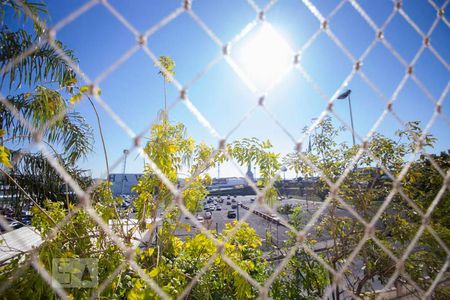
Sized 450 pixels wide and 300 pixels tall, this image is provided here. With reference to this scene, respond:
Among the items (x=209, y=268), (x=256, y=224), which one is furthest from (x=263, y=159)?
(x=256, y=224)

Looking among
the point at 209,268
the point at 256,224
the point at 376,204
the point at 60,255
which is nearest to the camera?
the point at 60,255

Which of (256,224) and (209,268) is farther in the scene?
(256,224)

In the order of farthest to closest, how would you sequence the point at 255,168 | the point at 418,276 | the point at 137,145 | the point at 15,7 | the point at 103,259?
the point at 418,276, the point at 15,7, the point at 255,168, the point at 103,259, the point at 137,145

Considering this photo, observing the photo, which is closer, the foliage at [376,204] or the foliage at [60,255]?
the foliage at [60,255]

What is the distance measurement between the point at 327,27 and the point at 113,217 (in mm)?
1420

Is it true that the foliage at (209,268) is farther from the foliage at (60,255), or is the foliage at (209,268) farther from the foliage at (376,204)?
the foliage at (376,204)

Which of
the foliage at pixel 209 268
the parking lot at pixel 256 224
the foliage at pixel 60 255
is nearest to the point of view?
the foliage at pixel 60 255

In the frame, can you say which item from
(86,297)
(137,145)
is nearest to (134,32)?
(137,145)

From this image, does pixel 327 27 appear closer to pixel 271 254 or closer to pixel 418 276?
pixel 271 254

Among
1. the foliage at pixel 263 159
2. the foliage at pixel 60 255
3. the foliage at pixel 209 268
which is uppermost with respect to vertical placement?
the foliage at pixel 263 159

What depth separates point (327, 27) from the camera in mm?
846

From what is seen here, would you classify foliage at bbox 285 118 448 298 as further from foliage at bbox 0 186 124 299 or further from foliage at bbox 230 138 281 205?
foliage at bbox 0 186 124 299

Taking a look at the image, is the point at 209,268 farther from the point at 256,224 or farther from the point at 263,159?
the point at 256,224

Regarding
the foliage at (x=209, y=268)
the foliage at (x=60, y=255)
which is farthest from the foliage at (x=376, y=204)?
the foliage at (x=60, y=255)
